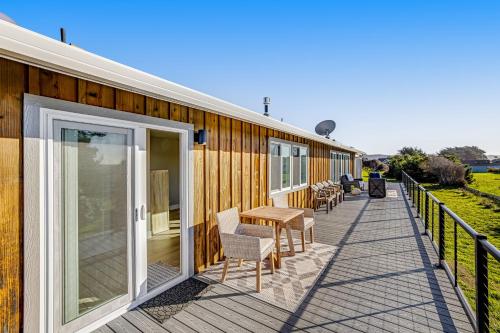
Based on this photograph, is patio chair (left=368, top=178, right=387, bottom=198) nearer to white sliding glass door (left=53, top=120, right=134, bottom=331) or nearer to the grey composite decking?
the grey composite decking

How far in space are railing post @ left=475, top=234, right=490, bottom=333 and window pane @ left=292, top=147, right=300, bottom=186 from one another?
4724mm

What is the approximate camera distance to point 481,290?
6.97ft

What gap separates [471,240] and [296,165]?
15.2 ft

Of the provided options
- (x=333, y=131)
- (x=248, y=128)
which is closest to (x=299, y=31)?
(x=248, y=128)

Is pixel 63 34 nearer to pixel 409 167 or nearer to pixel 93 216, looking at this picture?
pixel 93 216

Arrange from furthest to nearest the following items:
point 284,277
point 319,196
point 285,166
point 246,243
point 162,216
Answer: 1. point 319,196
2. point 285,166
3. point 162,216
4. point 284,277
5. point 246,243

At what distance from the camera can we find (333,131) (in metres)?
11.2

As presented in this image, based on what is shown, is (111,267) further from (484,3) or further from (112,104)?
(484,3)

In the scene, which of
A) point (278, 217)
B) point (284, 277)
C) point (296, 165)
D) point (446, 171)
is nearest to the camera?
point (284, 277)

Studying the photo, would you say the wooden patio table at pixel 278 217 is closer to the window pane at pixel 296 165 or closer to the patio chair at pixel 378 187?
the window pane at pixel 296 165

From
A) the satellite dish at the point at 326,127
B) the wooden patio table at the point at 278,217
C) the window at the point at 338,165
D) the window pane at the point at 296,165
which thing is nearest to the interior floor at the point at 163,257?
the wooden patio table at the point at 278,217

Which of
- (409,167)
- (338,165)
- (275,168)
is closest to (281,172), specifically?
(275,168)

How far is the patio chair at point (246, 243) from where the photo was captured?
304cm

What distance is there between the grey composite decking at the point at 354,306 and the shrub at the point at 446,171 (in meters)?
17.2
